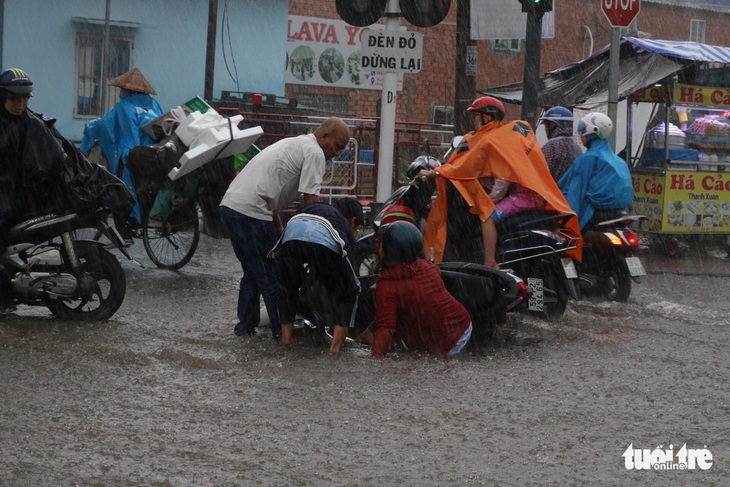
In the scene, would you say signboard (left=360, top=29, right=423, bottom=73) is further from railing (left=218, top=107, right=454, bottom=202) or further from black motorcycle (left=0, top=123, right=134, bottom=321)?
black motorcycle (left=0, top=123, right=134, bottom=321)

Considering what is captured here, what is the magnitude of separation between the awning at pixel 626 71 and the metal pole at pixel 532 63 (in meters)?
2.16

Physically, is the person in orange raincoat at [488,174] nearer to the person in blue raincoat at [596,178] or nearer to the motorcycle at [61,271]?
the person in blue raincoat at [596,178]

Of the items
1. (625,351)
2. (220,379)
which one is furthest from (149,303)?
(625,351)

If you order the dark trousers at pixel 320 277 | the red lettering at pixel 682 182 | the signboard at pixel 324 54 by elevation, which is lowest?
the dark trousers at pixel 320 277

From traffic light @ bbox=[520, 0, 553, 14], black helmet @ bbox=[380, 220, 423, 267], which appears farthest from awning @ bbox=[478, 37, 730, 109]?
black helmet @ bbox=[380, 220, 423, 267]

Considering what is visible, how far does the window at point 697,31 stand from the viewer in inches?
1651

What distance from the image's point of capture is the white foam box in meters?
10.7

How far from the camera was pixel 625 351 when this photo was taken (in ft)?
27.5

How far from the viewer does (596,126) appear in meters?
10.7

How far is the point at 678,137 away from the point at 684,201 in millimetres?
888

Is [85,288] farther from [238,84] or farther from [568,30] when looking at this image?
[568,30]

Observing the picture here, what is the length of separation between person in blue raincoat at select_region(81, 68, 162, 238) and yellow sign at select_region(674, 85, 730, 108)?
721 centimetres

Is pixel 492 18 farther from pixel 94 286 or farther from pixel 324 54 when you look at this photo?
pixel 324 54

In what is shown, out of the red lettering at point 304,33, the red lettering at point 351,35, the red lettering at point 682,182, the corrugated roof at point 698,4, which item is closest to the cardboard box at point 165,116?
the red lettering at point 682,182
